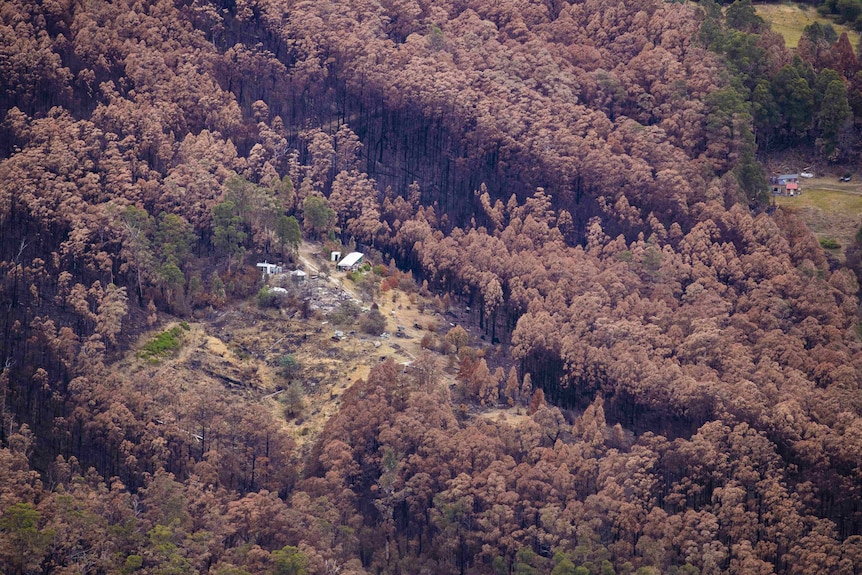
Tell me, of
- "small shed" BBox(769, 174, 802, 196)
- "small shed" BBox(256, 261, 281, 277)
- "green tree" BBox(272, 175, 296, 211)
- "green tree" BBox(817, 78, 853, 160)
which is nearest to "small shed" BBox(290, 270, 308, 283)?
"small shed" BBox(256, 261, 281, 277)

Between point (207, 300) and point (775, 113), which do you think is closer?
point (207, 300)

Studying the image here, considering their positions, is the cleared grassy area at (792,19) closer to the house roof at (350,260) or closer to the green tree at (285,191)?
the house roof at (350,260)

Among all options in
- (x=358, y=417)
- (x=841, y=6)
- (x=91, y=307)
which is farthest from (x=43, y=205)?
(x=841, y=6)

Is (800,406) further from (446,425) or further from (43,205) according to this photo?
(43,205)

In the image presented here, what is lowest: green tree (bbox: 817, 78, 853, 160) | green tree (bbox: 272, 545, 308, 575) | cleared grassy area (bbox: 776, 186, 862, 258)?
green tree (bbox: 272, 545, 308, 575)

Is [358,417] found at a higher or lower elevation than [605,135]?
lower

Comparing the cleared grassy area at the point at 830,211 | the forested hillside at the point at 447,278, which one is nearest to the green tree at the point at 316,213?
the forested hillside at the point at 447,278

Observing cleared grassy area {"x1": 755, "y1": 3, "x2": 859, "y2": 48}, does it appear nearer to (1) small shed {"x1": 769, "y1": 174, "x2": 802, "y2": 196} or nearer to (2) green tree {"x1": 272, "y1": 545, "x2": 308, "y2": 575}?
(1) small shed {"x1": 769, "y1": 174, "x2": 802, "y2": 196}
